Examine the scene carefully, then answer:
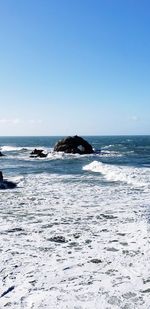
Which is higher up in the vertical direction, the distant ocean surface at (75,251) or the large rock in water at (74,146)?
the large rock in water at (74,146)

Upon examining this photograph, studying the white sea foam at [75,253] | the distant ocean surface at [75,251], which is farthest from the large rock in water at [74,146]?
the white sea foam at [75,253]

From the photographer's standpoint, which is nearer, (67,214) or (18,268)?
(18,268)

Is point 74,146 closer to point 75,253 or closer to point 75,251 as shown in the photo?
point 75,251

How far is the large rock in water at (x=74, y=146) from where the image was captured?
2387 inches

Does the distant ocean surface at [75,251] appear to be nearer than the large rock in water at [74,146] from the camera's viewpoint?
Yes

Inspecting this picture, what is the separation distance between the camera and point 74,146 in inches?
2429

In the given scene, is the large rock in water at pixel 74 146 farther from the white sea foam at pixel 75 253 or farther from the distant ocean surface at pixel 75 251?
the white sea foam at pixel 75 253

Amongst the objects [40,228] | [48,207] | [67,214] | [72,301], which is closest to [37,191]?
[48,207]

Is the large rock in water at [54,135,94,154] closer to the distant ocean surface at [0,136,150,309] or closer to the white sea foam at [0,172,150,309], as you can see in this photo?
the distant ocean surface at [0,136,150,309]

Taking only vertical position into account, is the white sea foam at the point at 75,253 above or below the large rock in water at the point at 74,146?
below

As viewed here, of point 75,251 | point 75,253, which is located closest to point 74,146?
point 75,251

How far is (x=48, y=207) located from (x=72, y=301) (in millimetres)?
8826

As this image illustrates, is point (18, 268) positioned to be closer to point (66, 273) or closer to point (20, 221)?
point (66, 273)

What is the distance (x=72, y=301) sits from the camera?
669 centimetres
